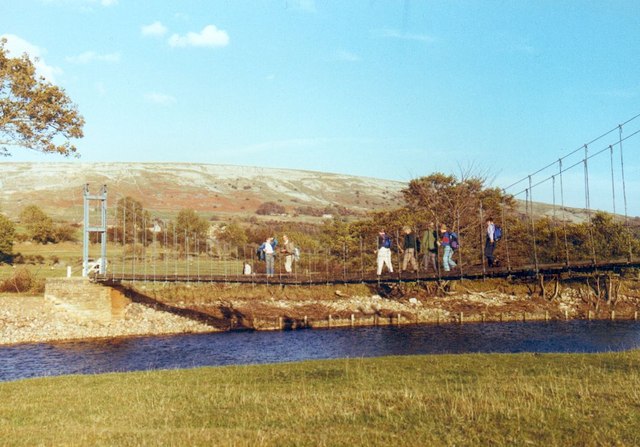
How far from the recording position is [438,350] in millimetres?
22406

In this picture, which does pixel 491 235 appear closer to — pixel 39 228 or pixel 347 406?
pixel 347 406

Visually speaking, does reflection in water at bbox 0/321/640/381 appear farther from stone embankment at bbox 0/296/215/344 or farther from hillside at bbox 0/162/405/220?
hillside at bbox 0/162/405/220

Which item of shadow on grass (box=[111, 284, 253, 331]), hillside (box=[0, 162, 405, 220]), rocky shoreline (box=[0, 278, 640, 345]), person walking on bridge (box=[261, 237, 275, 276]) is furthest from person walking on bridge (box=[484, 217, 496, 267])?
hillside (box=[0, 162, 405, 220])

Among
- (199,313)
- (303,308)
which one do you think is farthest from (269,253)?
(303,308)

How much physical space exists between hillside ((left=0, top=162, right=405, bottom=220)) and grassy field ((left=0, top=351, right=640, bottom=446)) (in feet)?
205

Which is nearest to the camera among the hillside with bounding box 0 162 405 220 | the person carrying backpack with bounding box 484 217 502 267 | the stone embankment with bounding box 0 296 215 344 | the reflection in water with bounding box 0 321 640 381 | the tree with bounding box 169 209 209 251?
the person carrying backpack with bounding box 484 217 502 267

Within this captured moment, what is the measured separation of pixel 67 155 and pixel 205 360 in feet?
30.5

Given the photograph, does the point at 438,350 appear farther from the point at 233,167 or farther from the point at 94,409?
the point at 233,167

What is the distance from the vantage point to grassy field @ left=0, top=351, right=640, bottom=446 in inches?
241

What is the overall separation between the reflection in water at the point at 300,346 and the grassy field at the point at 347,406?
8073 millimetres

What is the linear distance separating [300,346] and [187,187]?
83089 millimetres

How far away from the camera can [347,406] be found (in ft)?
25.3

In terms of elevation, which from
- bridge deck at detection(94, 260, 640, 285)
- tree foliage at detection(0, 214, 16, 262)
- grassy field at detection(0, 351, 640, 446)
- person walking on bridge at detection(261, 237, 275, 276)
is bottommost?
grassy field at detection(0, 351, 640, 446)

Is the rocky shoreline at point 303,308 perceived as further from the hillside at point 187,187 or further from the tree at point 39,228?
the hillside at point 187,187
